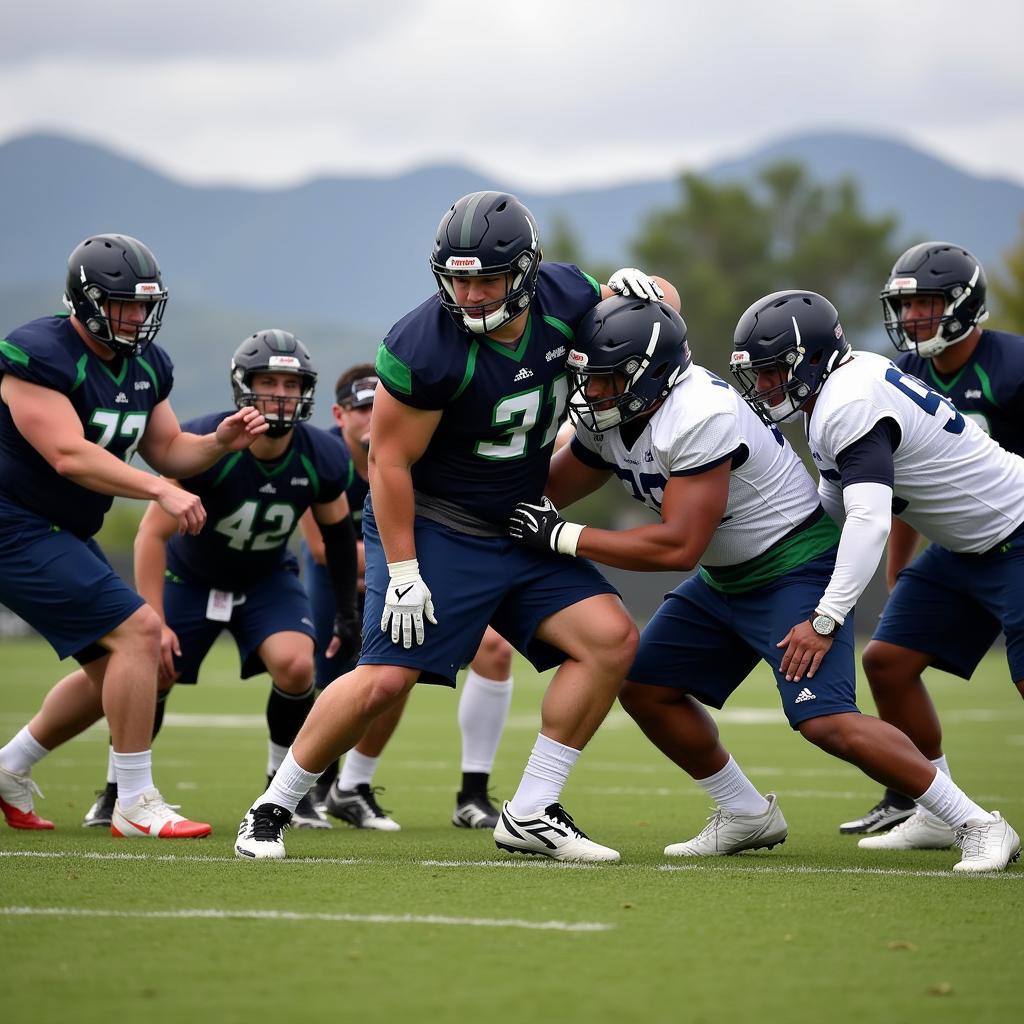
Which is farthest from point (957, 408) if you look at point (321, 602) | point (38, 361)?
point (38, 361)

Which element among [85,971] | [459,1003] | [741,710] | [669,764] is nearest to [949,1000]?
[459,1003]

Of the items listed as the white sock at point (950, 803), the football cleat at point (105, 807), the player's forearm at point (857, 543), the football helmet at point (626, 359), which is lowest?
the football cleat at point (105, 807)

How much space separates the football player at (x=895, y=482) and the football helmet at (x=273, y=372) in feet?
6.69

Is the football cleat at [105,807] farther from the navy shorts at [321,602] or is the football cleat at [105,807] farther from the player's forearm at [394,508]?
the player's forearm at [394,508]

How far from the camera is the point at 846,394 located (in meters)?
4.85

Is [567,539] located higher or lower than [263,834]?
higher

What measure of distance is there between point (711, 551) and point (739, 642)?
39cm

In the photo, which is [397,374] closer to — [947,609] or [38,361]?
[38,361]

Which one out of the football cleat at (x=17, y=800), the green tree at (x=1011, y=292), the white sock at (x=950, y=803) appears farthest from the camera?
the green tree at (x=1011, y=292)

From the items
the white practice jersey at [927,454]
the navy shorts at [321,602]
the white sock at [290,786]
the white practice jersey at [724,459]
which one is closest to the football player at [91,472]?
the white sock at [290,786]

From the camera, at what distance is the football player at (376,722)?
255 inches

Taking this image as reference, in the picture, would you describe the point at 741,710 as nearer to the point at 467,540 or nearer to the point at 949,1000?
the point at 467,540

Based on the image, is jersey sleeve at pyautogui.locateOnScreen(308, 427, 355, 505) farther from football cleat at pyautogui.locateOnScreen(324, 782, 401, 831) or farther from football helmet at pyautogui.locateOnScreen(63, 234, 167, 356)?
football cleat at pyautogui.locateOnScreen(324, 782, 401, 831)

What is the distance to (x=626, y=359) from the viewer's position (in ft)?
15.9
